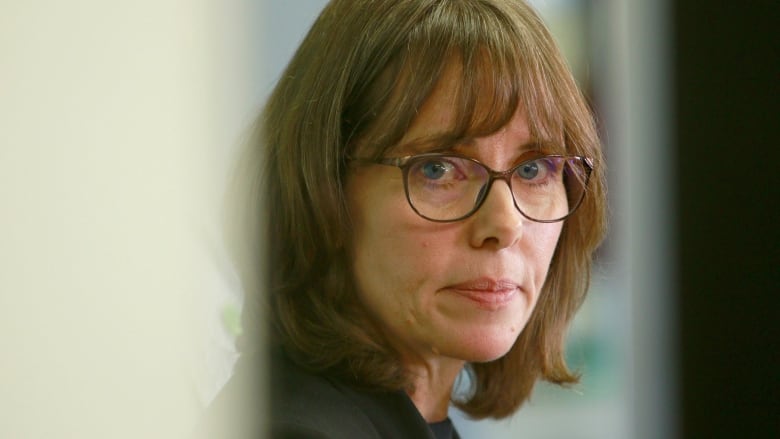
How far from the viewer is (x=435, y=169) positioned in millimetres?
764

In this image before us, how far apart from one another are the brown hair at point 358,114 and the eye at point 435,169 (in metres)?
0.03

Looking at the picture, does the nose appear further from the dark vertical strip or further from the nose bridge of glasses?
the dark vertical strip

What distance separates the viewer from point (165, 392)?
0.52m

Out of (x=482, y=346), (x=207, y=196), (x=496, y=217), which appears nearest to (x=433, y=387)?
(x=482, y=346)

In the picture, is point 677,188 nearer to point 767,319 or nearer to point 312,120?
point 767,319

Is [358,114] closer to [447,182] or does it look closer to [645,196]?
[447,182]

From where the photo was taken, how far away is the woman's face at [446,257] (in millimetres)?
758

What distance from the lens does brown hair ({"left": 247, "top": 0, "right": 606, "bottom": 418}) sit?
76cm

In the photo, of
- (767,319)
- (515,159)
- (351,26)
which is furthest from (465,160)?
(767,319)

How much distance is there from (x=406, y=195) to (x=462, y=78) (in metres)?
0.10

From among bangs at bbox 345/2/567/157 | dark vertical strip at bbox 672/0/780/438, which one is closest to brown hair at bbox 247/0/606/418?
bangs at bbox 345/2/567/157

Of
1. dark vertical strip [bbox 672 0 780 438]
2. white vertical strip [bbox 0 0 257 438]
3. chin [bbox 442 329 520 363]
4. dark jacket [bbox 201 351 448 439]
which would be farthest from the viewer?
chin [bbox 442 329 520 363]

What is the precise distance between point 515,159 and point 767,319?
0.81ft

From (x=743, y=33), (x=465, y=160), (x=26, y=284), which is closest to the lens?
(x=26, y=284)
